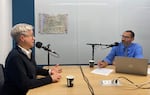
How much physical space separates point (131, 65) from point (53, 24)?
2364mm

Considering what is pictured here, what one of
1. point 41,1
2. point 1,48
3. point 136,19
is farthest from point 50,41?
point 136,19

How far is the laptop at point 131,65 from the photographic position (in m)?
3.08

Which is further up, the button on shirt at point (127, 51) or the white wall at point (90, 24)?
the white wall at point (90, 24)

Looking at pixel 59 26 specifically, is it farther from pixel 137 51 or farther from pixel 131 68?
pixel 131 68

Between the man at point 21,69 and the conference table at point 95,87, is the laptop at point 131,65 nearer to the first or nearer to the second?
the conference table at point 95,87

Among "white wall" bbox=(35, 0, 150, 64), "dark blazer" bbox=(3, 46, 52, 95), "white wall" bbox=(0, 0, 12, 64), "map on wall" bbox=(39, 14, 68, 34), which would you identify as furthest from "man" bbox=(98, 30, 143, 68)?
"dark blazer" bbox=(3, 46, 52, 95)

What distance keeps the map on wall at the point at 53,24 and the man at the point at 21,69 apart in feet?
7.70

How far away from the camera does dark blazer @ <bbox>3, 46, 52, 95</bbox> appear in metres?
2.54

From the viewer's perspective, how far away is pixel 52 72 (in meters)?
3.05

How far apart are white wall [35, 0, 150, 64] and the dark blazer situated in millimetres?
2486

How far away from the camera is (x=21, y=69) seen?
2.55 metres

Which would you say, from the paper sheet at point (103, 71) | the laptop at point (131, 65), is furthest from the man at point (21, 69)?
the laptop at point (131, 65)

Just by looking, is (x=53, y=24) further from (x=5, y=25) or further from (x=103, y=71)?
(x=103, y=71)

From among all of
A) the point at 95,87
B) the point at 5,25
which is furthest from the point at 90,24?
the point at 95,87
